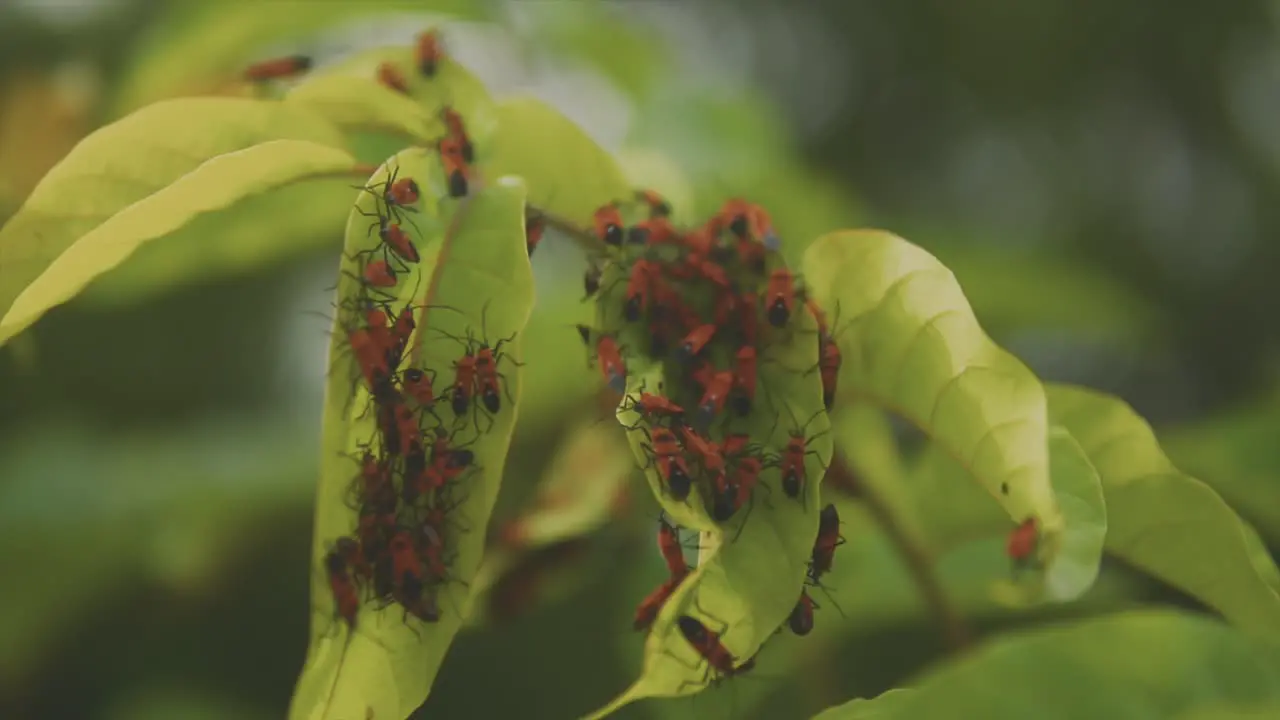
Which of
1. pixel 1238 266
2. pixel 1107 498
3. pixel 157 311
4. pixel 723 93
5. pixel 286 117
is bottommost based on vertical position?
pixel 1238 266

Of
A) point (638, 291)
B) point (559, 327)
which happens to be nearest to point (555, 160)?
point (638, 291)

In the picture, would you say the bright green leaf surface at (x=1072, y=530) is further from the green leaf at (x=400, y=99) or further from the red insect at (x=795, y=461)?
the green leaf at (x=400, y=99)

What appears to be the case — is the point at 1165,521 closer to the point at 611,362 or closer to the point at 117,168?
the point at 611,362

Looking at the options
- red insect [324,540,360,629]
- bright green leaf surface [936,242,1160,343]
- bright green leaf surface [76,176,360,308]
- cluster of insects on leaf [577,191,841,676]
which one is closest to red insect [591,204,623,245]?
cluster of insects on leaf [577,191,841,676]

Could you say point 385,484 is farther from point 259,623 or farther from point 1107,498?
point 259,623

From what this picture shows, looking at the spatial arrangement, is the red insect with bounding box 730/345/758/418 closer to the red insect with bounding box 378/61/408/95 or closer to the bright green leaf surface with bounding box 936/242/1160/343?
the red insect with bounding box 378/61/408/95

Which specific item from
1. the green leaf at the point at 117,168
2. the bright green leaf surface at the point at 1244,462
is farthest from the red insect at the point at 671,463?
the bright green leaf surface at the point at 1244,462

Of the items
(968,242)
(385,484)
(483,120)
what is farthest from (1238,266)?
(385,484)
